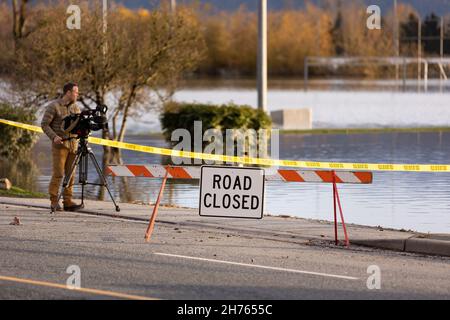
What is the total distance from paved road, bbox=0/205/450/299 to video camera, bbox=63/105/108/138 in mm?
1549

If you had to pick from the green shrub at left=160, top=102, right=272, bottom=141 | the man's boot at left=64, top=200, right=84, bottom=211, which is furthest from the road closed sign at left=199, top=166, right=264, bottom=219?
the green shrub at left=160, top=102, right=272, bottom=141

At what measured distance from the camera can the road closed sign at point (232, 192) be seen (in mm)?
15656

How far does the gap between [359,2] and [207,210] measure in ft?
425

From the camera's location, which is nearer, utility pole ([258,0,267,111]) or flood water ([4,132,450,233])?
flood water ([4,132,450,233])

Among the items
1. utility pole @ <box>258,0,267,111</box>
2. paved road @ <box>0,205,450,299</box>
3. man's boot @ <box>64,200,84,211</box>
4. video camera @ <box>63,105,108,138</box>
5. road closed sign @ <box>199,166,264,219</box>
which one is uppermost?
utility pole @ <box>258,0,267,111</box>

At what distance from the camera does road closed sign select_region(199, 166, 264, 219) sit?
1566 centimetres

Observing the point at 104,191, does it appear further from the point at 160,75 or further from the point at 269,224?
the point at 160,75

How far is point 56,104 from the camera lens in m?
17.8

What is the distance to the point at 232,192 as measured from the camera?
15.8 metres

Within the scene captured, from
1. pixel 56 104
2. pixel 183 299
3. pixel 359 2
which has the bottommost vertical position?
pixel 183 299

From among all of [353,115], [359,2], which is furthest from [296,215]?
[359,2]

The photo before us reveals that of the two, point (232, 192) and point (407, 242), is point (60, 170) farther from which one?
point (407, 242)

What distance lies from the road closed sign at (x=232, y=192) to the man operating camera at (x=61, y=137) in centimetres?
265

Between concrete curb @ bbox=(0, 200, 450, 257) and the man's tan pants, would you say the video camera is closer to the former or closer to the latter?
the man's tan pants
